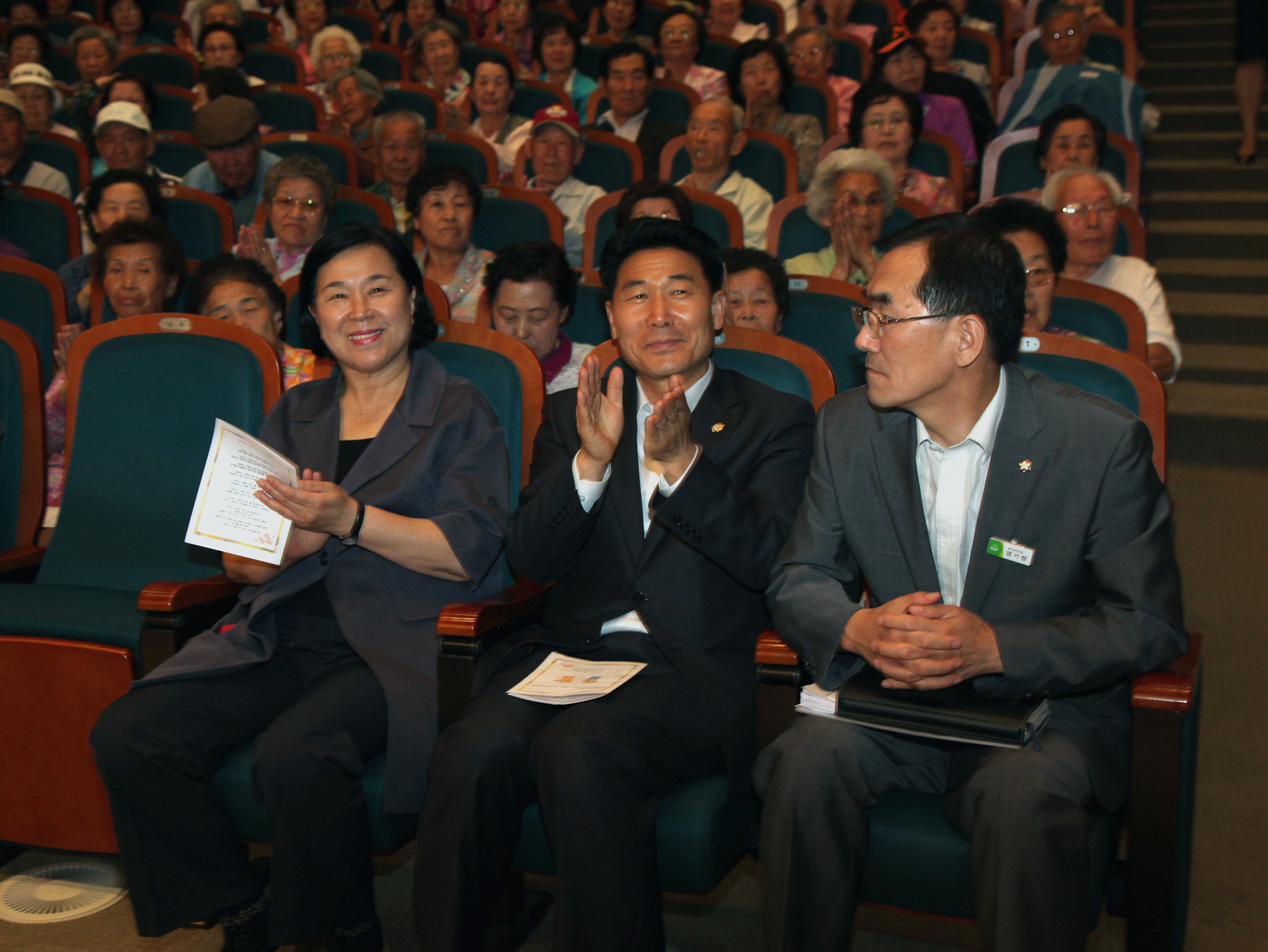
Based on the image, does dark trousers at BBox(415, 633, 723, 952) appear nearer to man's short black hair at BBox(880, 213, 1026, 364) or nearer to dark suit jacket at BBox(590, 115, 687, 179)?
man's short black hair at BBox(880, 213, 1026, 364)

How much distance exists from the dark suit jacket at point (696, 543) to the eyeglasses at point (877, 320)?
0.26m

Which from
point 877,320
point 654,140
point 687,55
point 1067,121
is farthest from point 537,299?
point 687,55

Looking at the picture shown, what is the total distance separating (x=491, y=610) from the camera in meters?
1.78

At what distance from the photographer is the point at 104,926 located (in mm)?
1920

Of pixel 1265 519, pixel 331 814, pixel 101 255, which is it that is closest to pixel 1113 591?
pixel 331 814

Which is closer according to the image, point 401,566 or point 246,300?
point 401,566

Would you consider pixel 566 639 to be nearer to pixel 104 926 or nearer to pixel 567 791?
pixel 567 791

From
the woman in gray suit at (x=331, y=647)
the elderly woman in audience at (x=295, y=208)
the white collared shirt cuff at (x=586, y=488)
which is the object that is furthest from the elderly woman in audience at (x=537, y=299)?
the elderly woman in audience at (x=295, y=208)

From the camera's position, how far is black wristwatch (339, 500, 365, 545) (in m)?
1.80

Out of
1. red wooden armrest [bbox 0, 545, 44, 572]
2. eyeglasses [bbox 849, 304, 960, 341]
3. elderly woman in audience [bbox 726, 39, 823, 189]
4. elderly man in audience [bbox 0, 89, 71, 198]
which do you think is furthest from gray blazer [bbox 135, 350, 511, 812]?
elderly man in audience [bbox 0, 89, 71, 198]

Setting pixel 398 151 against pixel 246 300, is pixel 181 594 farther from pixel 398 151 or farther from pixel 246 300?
pixel 398 151

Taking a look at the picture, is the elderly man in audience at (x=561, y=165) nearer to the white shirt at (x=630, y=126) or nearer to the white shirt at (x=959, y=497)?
the white shirt at (x=630, y=126)

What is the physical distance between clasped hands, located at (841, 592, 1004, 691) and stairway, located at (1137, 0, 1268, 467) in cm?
270

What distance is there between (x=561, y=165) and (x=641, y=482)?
2783 millimetres
